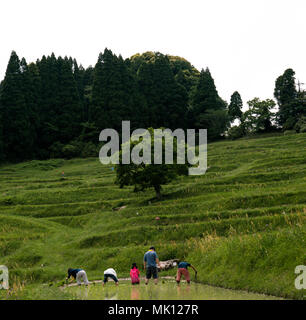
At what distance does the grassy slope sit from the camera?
66.4 feet

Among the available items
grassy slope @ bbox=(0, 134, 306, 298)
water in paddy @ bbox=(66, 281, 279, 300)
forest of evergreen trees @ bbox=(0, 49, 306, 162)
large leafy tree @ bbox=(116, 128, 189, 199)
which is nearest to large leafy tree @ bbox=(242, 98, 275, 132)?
forest of evergreen trees @ bbox=(0, 49, 306, 162)

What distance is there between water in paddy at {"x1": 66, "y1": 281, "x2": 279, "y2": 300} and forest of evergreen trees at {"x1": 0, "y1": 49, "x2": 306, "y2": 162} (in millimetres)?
58847

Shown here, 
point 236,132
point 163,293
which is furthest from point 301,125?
point 163,293

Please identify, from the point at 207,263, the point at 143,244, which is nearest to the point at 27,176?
the point at 143,244

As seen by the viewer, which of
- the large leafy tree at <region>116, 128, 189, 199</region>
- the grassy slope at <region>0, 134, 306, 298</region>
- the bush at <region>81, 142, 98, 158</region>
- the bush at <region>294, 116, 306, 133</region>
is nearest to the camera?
the grassy slope at <region>0, 134, 306, 298</region>

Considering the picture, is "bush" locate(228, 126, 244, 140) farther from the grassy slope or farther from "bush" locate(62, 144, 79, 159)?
"bush" locate(62, 144, 79, 159)

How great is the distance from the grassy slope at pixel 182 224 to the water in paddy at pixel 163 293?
103 cm

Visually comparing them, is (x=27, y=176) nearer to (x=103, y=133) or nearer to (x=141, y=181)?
(x=103, y=133)

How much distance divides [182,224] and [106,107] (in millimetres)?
57440

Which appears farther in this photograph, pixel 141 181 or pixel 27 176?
pixel 27 176

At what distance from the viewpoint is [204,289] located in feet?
62.3

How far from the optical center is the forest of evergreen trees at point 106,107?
79.6 m

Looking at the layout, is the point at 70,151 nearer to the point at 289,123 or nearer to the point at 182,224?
the point at 289,123

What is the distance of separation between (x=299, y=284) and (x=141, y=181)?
25.7 meters
